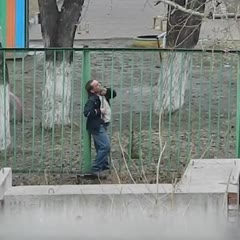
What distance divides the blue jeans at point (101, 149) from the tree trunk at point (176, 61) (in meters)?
0.60

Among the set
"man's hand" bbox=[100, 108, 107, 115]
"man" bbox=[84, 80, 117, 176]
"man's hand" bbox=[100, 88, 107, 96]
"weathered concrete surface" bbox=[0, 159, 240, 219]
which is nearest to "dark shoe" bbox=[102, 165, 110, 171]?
"man" bbox=[84, 80, 117, 176]

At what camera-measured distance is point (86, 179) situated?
291 inches

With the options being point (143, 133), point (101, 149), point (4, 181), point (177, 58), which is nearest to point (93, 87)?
point (101, 149)

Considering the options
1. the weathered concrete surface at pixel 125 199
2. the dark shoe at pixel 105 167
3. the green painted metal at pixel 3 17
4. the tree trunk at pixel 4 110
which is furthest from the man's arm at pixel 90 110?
the green painted metal at pixel 3 17

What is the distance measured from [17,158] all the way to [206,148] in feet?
6.17

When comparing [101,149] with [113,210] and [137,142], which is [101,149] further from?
[113,210]

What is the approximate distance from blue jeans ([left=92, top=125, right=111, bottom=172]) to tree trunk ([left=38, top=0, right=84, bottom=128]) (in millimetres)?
503

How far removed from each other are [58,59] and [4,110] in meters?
1.00

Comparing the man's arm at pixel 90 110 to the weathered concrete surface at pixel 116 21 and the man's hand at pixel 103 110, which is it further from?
the weathered concrete surface at pixel 116 21

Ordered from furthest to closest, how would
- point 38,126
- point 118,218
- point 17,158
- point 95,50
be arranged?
point 38,126
point 17,158
point 95,50
point 118,218

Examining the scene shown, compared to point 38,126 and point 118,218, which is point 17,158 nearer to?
point 38,126

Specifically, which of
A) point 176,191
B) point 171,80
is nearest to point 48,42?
point 171,80

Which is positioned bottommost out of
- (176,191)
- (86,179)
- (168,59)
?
(86,179)

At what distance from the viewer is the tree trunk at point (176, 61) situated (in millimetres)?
7871
